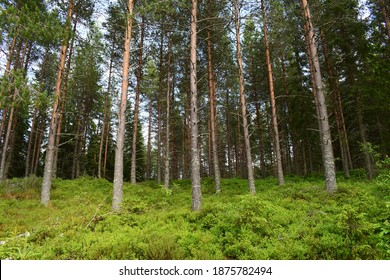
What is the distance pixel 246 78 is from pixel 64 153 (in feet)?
79.9

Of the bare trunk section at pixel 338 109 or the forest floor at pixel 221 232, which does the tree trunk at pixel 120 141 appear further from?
the bare trunk section at pixel 338 109

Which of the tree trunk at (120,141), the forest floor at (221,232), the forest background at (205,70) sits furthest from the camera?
the forest background at (205,70)

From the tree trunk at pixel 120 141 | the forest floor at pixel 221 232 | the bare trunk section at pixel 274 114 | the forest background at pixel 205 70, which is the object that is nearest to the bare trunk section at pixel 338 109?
the forest background at pixel 205 70

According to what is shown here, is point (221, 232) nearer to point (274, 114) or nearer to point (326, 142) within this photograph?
A: point (326, 142)

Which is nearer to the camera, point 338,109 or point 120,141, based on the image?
point 120,141

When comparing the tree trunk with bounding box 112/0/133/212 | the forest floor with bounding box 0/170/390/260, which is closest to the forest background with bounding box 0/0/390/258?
the tree trunk with bounding box 112/0/133/212

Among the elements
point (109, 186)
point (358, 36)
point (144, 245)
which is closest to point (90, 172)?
point (109, 186)

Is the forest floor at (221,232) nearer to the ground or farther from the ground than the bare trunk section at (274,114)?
nearer to the ground

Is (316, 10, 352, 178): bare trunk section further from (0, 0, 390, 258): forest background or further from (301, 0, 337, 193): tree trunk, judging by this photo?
(301, 0, 337, 193): tree trunk

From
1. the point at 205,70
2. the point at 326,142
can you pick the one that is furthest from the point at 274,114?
the point at 205,70

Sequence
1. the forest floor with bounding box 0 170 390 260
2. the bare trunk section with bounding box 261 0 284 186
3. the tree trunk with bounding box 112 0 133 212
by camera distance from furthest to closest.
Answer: the bare trunk section with bounding box 261 0 284 186 → the tree trunk with bounding box 112 0 133 212 → the forest floor with bounding box 0 170 390 260

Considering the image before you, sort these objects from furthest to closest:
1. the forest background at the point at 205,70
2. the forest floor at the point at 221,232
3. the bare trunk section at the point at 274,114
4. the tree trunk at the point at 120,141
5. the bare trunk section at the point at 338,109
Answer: the bare trunk section at the point at 338,109 → the bare trunk section at the point at 274,114 → the forest background at the point at 205,70 → the tree trunk at the point at 120,141 → the forest floor at the point at 221,232

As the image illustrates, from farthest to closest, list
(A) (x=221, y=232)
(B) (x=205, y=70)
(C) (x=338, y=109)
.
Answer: (B) (x=205, y=70) → (C) (x=338, y=109) → (A) (x=221, y=232)

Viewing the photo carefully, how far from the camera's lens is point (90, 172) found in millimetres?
28609
